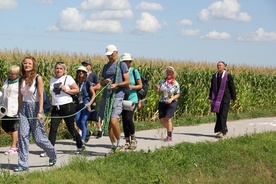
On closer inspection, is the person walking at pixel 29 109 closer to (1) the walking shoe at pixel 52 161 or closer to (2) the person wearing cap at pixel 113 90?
(1) the walking shoe at pixel 52 161

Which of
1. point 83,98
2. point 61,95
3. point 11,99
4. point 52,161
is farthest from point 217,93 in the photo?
point 52,161

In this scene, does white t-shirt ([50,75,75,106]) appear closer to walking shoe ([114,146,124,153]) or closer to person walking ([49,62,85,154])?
person walking ([49,62,85,154])

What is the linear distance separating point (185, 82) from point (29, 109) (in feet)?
40.6

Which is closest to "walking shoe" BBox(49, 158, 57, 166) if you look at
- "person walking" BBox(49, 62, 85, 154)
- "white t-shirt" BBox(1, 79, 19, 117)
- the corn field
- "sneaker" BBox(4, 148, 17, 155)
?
"person walking" BBox(49, 62, 85, 154)

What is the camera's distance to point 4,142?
12055 millimetres

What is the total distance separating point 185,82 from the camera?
2078cm

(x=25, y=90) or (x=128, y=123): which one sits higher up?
(x=25, y=90)

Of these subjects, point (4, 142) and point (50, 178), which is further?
point (4, 142)

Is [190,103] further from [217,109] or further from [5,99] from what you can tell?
[5,99]

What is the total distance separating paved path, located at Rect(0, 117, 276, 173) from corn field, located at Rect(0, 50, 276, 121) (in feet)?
5.83

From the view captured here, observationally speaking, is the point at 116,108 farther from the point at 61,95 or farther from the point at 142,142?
the point at 142,142

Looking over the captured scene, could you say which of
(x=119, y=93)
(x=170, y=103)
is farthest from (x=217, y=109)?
(x=119, y=93)

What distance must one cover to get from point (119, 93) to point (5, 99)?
88.1 inches

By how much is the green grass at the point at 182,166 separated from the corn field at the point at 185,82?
3233 millimetres
